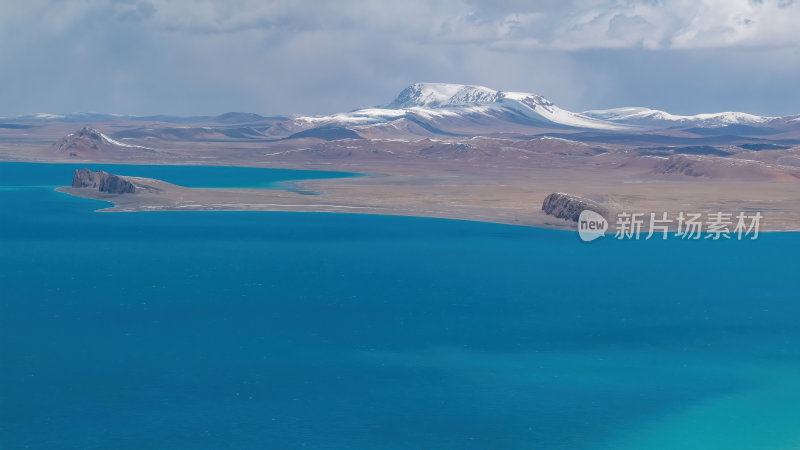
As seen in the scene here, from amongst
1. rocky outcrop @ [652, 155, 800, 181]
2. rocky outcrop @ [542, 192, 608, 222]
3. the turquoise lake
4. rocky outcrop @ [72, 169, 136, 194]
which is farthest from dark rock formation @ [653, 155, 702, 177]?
rocky outcrop @ [72, 169, 136, 194]

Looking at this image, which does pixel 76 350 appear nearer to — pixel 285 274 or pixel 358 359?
pixel 358 359

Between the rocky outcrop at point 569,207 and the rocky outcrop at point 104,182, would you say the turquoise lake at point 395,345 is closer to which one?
the rocky outcrop at point 569,207

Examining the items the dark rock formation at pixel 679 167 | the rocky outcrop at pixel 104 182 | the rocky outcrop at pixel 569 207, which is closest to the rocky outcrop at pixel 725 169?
the dark rock formation at pixel 679 167

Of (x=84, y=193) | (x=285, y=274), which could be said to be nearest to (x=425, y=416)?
(x=285, y=274)

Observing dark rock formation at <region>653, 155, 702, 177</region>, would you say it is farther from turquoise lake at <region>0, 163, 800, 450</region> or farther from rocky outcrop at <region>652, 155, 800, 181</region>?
turquoise lake at <region>0, 163, 800, 450</region>

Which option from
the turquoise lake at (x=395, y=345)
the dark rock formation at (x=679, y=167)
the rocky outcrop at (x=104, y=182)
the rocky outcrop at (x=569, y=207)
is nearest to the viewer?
the turquoise lake at (x=395, y=345)

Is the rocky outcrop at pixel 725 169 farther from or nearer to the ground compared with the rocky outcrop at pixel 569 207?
farther from the ground
